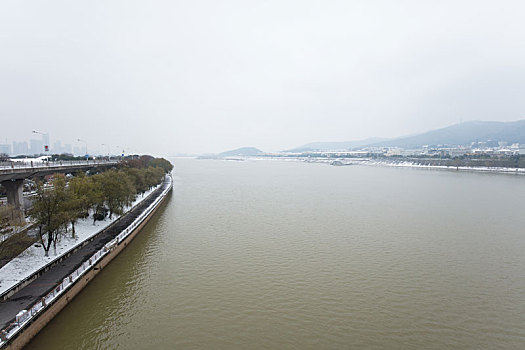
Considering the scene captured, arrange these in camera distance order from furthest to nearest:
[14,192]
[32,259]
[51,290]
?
[14,192] → [32,259] → [51,290]

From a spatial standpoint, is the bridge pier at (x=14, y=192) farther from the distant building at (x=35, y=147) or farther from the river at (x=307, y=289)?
the distant building at (x=35, y=147)

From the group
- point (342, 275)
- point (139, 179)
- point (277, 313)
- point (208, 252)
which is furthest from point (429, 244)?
point (139, 179)

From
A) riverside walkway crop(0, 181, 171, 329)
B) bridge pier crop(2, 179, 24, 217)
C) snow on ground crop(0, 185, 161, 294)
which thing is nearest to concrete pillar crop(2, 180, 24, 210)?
bridge pier crop(2, 179, 24, 217)

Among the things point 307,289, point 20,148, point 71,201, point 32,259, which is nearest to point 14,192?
point 71,201

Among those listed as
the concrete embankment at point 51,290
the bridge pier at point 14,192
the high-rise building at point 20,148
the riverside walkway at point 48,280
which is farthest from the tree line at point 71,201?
the high-rise building at point 20,148

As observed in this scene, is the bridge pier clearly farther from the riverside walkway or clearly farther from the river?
the river

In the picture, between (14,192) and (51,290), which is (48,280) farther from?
(14,192)
